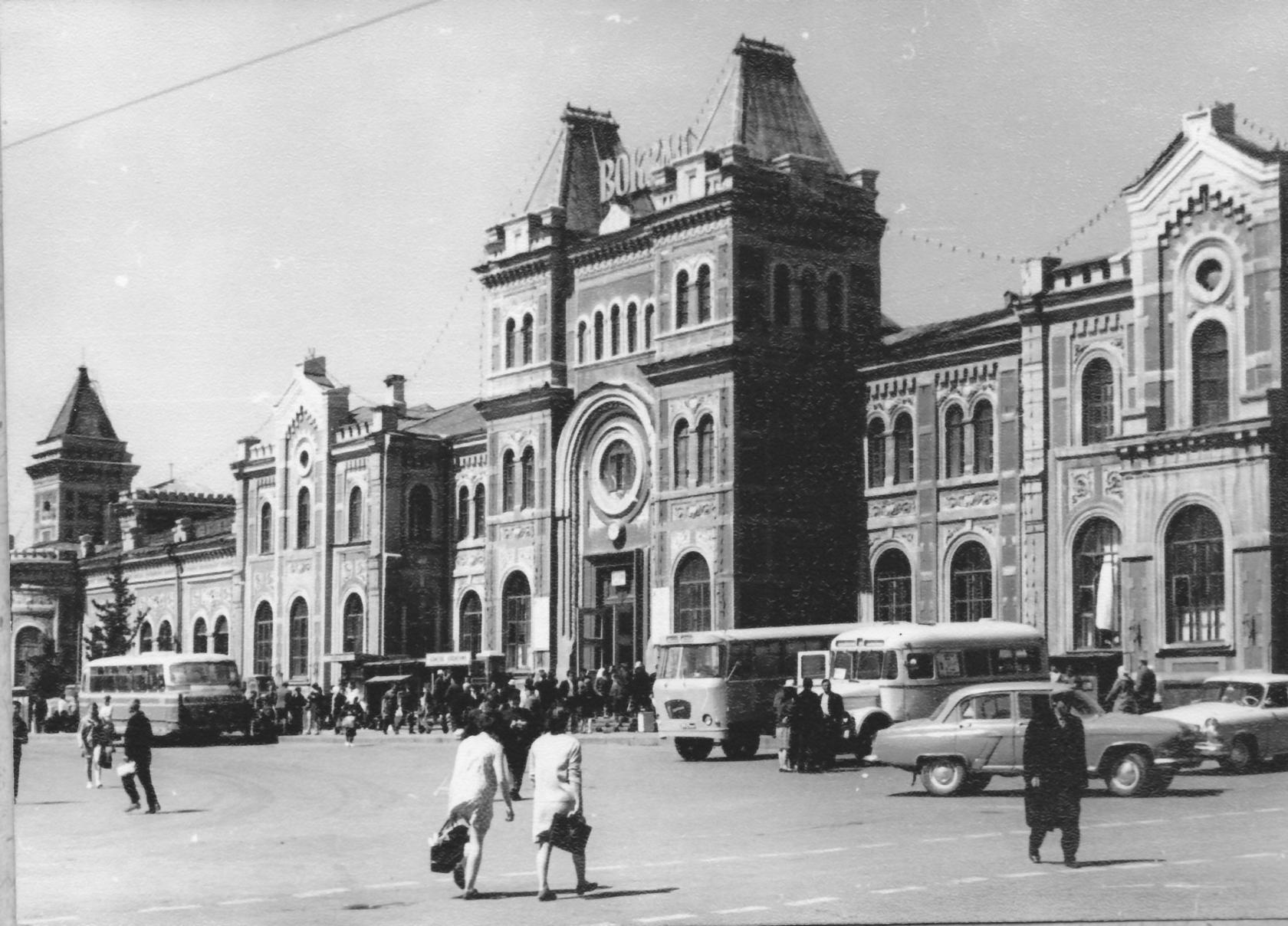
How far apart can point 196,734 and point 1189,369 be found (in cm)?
2499

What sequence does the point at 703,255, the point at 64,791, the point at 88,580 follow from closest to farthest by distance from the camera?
the point at 64,791, the point at 703,255, the point at 88,580

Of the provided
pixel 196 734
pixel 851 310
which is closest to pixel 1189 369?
pixel 851 310

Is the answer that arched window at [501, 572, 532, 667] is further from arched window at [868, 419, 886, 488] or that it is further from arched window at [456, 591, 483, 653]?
arched window at [868, 419, 886, 488]

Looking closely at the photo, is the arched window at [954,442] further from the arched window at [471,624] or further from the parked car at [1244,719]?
the arched window at [471,624]

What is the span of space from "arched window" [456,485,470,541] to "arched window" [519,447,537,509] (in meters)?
5.82

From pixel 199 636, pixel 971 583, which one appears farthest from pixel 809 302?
pixel 199 636

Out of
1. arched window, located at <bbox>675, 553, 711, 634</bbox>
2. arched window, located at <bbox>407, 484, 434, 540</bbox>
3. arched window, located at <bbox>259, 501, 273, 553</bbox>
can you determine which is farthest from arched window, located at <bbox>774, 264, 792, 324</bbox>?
arched window, located at <bbox>259, 501, 273, 553</bbox>

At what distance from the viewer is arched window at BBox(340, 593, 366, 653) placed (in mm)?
57406

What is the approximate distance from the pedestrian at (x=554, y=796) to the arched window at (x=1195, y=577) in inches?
825

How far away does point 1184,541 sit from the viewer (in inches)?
1353

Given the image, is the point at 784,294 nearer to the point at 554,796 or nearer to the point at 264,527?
the point at 264,527

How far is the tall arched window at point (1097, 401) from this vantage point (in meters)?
37.8

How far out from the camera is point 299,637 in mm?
60500

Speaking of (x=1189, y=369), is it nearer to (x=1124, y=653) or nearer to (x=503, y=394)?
(x=1124, y=653)
